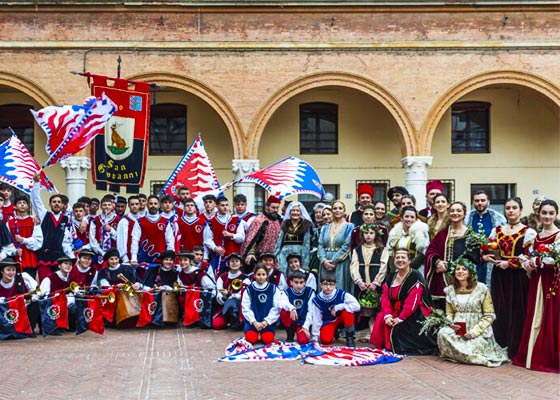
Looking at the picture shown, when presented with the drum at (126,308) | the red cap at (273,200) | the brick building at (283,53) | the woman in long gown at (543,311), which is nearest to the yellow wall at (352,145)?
the brick building at (283,53)

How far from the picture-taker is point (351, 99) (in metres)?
21.4

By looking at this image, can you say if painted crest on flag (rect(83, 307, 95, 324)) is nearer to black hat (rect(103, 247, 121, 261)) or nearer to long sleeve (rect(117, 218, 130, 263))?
black hat (rect(103, 247, 121, 261))

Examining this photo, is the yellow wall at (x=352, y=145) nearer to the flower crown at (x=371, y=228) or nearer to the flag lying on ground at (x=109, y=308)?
the flag lying on ground at (x=109, y=308)

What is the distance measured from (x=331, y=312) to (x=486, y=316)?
76.9 inches

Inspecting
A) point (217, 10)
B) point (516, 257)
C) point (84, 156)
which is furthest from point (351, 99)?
point (516, 257)

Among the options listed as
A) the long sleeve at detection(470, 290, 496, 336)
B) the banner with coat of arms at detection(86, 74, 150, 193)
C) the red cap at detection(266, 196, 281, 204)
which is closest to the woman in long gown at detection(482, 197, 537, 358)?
the long sleeve at detection(470, 290, 496, 336)

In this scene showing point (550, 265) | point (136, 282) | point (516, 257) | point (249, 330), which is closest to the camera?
point (550, 265)

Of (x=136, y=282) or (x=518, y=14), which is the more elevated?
(x=518, y=14)

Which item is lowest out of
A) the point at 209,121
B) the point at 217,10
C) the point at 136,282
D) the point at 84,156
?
the point at 136,282

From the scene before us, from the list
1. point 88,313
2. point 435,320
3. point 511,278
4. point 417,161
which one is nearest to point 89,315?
point 88,313

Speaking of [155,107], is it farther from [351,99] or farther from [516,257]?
[516,257]

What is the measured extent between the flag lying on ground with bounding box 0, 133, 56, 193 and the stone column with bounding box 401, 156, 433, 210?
34.1 ft

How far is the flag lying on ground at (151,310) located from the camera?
407 inches

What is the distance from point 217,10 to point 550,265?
13.6m
